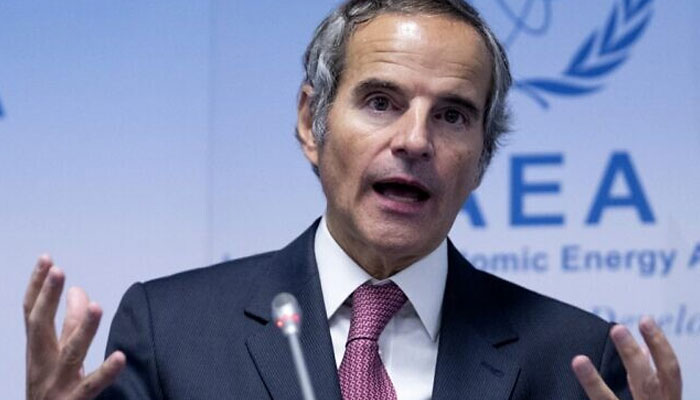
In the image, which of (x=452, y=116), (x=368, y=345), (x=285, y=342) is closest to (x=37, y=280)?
(x=285, y=342)

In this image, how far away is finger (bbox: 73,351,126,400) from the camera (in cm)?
180

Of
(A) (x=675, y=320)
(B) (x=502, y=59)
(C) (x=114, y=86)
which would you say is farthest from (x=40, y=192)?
(A) (x=675, y=320)

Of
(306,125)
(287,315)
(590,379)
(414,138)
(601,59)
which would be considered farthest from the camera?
(601,59)

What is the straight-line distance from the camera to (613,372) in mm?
2150

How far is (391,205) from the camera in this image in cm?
207

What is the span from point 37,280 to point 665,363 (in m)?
0.94

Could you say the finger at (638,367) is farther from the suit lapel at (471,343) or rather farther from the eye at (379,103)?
the eye at (379,103)

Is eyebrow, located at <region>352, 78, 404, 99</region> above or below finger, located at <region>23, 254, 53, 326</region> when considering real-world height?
above

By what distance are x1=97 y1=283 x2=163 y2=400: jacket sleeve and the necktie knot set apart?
1.13 feet

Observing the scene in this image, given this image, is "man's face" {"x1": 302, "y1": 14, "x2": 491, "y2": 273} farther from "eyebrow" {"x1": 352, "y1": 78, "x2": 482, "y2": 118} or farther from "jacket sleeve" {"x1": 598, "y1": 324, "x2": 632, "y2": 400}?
"jacket sleeve" {"x1": 598, "y1": 324, "x2": 632, "y2": 400}

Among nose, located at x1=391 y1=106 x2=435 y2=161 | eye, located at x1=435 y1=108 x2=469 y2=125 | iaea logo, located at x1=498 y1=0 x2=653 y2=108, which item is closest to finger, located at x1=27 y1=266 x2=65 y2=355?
nose, located at x1=391 y1=106 x2=435 y2=161

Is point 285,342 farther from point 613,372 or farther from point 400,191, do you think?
point 613,372

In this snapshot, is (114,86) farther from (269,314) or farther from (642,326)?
(642,326)

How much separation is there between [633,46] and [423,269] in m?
1.18
